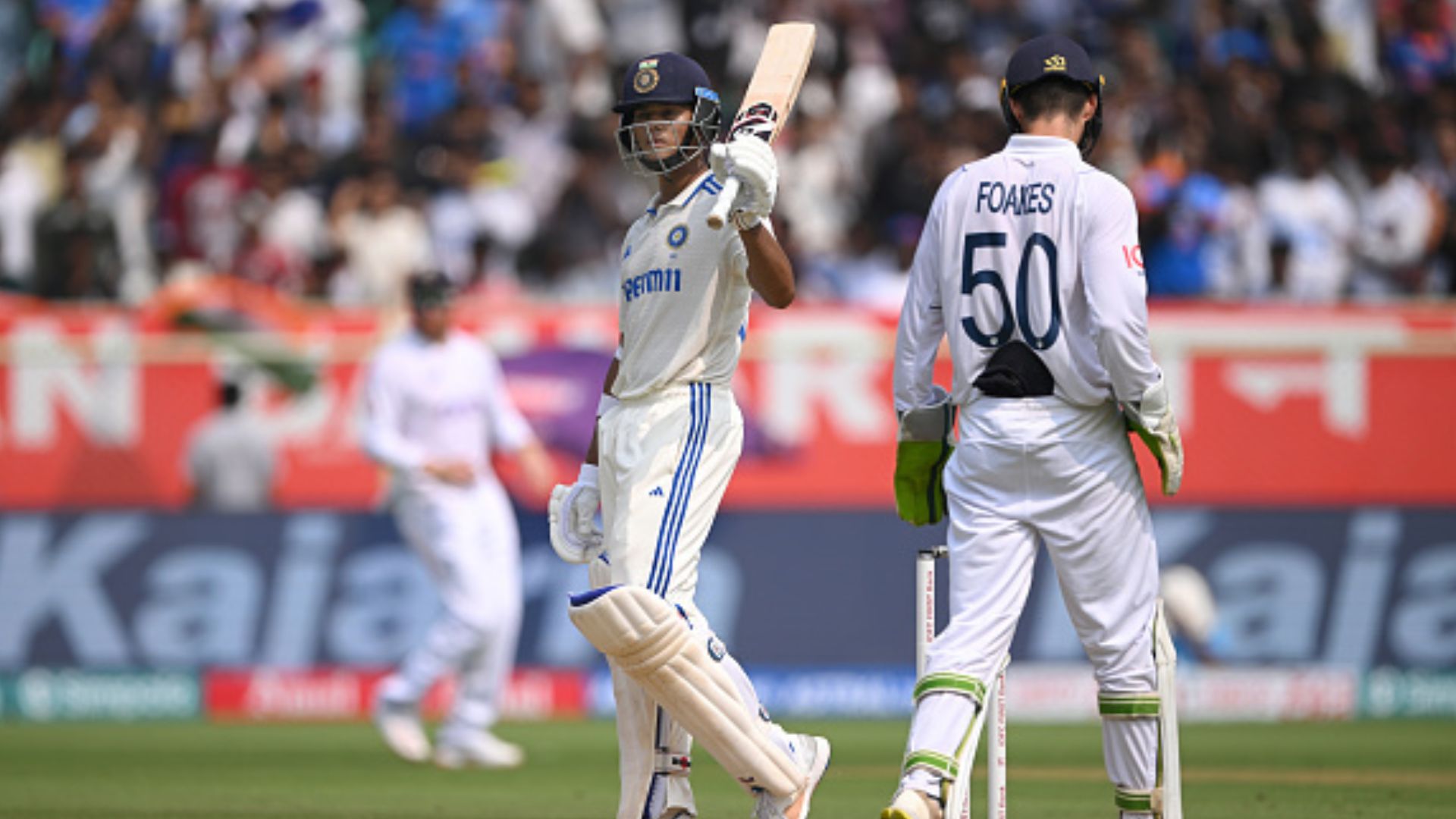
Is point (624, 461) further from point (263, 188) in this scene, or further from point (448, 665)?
point (263, 188)

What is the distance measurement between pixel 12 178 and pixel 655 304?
37.9ft

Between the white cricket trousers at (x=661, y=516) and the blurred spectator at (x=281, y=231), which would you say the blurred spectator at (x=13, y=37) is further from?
the white cricket trousers at (x=661, y=516)

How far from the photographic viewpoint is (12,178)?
1752 centimetres

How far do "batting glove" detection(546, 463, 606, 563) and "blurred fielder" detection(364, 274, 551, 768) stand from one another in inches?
169

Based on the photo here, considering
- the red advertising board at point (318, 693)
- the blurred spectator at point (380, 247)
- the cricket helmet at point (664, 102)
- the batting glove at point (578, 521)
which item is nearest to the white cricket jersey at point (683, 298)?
the cricket helmet at point (664, 102)

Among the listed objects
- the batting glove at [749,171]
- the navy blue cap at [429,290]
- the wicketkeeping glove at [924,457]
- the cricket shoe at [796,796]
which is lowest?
the cricket shoe at [796,796]

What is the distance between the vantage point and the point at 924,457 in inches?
269

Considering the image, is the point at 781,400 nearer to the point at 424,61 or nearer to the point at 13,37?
the point at 424,61

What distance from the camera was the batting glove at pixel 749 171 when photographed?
6.60 m

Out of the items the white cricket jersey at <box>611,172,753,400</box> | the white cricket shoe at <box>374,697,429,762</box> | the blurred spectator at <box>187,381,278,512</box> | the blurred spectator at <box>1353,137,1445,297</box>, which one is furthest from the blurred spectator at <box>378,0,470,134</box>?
the white cricket jersey at <box>611,172,753,400</box>

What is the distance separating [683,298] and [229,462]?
836 cm

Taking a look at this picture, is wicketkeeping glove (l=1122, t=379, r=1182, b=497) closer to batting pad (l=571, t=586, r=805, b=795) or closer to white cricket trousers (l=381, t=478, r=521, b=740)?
batting pad (l=571, t=586, r=805, b=795)

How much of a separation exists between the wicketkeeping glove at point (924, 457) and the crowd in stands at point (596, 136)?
897cm

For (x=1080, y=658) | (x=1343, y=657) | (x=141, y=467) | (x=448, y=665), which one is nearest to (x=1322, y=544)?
(x=1343, y=657)
